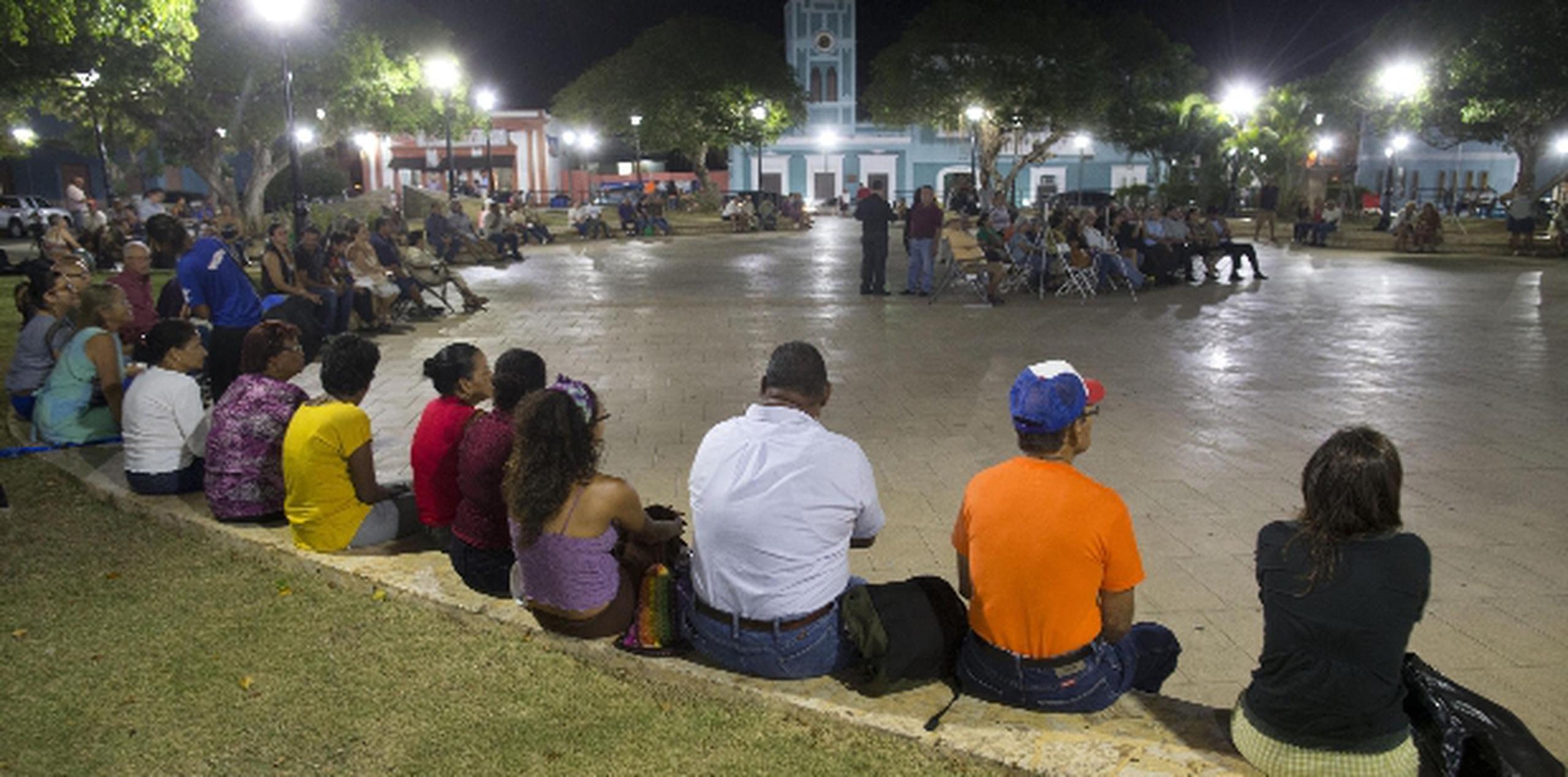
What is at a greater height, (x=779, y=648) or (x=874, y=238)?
(x=874, y=238)

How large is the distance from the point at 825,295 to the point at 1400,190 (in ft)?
142

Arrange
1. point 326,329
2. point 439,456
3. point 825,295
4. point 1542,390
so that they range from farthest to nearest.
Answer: point 825,295 → point 326,329 → point 1542,390 → point 439,456

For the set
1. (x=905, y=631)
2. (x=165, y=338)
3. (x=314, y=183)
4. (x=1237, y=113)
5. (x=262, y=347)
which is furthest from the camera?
(x=1237, y=113)

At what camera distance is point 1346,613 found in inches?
97.8

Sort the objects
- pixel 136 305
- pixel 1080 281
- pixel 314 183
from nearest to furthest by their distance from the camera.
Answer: pixel 136 305 < pixel 1080 281 < pixel 314 183

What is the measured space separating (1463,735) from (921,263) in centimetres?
1224

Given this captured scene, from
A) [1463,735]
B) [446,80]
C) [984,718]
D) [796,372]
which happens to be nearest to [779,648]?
[984,718]

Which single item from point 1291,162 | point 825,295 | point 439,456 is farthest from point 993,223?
point 1291,162

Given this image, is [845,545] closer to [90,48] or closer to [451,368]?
[451,368]

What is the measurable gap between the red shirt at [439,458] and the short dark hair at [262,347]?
0.96 meters

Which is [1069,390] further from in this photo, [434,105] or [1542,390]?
[434,105]

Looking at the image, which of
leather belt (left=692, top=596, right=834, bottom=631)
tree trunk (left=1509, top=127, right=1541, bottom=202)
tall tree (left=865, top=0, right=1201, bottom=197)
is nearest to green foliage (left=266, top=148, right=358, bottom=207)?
tall tree (left=865, top=0, right=1201, bottom=197)

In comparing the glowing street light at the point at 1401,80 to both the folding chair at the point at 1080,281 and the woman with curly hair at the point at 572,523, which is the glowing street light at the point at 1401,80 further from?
the woman with curly hair at the point at 572,523

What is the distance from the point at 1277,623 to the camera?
261 cm
